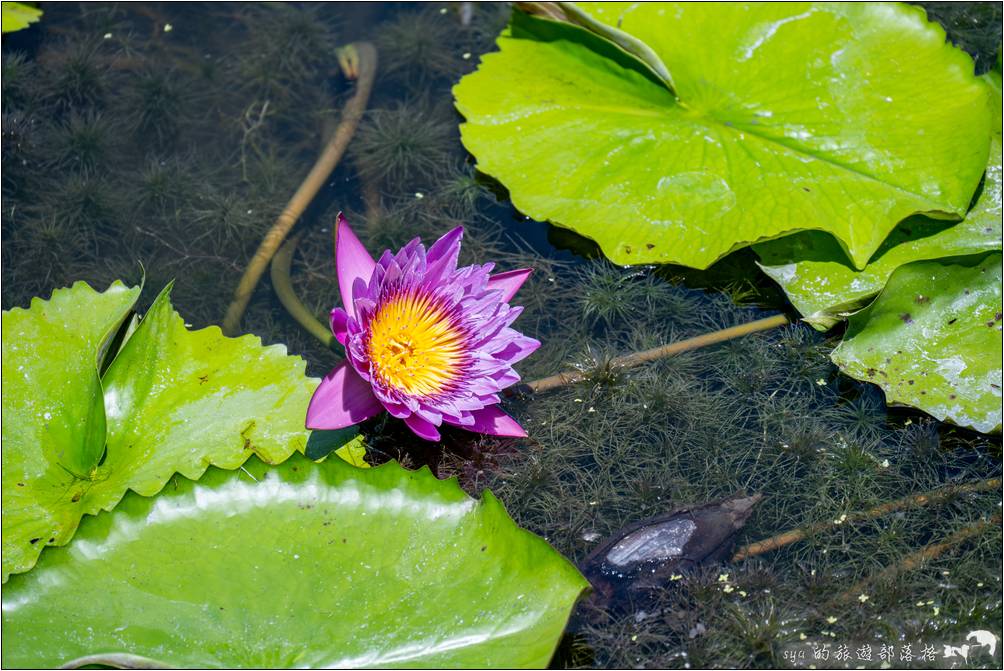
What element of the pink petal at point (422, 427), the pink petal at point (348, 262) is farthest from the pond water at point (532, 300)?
the pink petal at point (348, 262)

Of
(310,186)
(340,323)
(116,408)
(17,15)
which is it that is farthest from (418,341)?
(17,15)

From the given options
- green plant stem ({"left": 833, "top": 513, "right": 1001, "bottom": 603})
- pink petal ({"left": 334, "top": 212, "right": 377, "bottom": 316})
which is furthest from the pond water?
pink petal ({"left": 334, "top": 212, "right": 377, "bottom": 316})

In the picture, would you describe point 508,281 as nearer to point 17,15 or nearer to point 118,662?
point 118,662

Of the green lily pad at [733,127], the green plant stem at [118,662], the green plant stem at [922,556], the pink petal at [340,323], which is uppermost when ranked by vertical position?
the green lily pad at [733,127]

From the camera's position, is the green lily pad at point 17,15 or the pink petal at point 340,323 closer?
the pink petal at point 340,323

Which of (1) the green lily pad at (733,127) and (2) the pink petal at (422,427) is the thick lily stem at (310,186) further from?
(2) the pink petal at (422,427)

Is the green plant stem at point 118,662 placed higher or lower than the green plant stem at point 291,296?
higher
